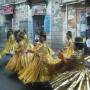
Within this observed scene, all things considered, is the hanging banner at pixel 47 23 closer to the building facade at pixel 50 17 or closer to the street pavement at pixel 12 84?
the building facade at pixel 50 17

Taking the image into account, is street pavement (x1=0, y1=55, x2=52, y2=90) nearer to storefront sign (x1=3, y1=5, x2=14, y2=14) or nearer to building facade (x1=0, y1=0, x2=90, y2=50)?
building facade (x1=0, y1=0, x2=90, y2=50)

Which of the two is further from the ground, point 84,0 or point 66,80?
point 84,0

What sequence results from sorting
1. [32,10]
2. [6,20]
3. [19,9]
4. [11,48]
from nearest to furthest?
[11,48] < [32,10] < [19,9] < [6,20]

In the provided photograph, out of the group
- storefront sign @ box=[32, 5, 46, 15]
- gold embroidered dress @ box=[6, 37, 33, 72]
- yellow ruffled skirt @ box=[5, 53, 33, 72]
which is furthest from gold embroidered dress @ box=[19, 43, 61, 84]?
storefront sign @ box=[32, 5, 46, 15]

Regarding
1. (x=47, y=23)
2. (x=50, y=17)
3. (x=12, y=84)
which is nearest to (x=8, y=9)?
(x=47, y=23)

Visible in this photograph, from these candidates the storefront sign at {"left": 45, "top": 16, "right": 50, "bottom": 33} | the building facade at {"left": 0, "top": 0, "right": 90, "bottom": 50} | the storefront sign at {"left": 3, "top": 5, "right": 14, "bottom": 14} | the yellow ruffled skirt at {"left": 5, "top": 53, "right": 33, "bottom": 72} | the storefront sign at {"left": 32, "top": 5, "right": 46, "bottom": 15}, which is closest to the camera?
the yellow ruffled skirt at {"left": 5, "top": 53, "right": 33, "bottom": 72}

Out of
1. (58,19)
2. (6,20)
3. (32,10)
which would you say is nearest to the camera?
(58,19)

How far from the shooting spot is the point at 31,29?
30125 mm

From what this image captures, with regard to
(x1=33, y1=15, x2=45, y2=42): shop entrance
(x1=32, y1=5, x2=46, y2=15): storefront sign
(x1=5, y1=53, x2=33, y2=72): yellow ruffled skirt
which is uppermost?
(x1=32, y1=5, x2=46, y2=15): storefront sign

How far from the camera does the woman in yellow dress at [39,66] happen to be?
1235 centimetres

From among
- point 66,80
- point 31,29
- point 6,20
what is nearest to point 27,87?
point 66,80

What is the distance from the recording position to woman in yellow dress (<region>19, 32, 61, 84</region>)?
40.5ft

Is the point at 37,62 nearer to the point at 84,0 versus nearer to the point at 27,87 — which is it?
the point at 27,87

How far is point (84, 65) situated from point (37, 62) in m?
4.26
